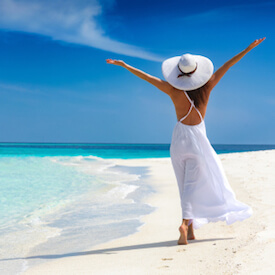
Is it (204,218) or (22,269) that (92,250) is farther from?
(204,218)

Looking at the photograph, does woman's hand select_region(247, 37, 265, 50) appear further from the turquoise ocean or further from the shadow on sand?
the turquoise ocean

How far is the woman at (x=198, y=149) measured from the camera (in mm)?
3574

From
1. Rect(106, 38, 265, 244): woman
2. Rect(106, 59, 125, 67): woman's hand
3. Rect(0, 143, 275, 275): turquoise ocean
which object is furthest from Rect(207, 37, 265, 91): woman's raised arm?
Rect(0, 143, 275, 275): turquoise ocean

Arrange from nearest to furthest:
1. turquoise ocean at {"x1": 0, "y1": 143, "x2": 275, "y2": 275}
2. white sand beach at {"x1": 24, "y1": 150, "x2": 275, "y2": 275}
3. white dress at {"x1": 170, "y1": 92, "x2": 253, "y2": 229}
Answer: white sand beach at {"x1": 24, "y1": 150, "x2": 275, "y2": 275}
white dress at {"x1": 170, "y1": 92, "x2": 253, "y2": 229}
turquoise ocean at {"x1": 0, "y1": 143, "x2": 275, "y2": 275}

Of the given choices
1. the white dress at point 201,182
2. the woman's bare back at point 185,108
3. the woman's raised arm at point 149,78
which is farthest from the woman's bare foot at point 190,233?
the woman's raised arm at point 149,78

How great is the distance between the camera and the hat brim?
3.52 m

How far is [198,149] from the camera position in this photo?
3586 mm

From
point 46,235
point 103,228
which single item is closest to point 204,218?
point 103,228

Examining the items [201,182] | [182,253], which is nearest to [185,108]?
[201,182]

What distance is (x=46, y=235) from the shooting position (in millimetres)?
4398

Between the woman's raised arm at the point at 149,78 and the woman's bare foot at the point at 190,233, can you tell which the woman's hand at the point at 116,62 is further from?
the woman's bare foot at the point at 190,233

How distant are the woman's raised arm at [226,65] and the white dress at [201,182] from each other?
0.99 feet

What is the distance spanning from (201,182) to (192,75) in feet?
3.54

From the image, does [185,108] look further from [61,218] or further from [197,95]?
[61,218]
